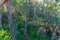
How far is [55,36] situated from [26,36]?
3313mm

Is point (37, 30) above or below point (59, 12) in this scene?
below

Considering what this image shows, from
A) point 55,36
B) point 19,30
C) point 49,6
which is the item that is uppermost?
point 49,6

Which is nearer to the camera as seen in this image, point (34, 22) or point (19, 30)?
point (19, 30)

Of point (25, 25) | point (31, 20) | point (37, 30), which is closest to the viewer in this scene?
point (25, 25)

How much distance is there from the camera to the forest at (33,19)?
51.2ft

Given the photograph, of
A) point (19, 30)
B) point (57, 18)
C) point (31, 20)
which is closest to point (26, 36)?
point (19, 30)

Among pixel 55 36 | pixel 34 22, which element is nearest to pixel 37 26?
pixel 34 22

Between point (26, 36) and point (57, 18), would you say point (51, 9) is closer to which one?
point (57, 18)

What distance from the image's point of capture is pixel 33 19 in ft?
59.1

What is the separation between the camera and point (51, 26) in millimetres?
17859

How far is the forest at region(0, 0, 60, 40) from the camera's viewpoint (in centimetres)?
1562

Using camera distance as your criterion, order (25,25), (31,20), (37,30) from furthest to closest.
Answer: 1. (31,20)
2. (37,30)
3. (25,25)

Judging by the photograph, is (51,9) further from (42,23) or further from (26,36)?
(26,36)

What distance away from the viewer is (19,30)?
1543 cm
